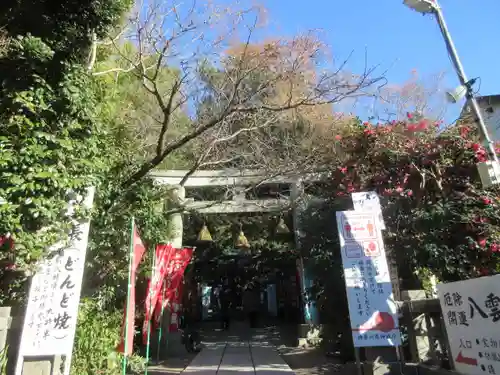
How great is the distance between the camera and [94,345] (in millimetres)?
5273

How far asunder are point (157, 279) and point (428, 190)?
630cm

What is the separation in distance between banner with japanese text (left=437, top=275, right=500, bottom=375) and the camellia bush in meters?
1.77

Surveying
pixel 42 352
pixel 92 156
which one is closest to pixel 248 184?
pixel 92 156

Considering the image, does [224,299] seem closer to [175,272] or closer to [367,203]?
[175,272]

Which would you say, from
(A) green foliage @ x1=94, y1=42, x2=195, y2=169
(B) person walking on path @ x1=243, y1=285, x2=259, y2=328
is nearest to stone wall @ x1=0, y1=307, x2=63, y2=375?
(A) green foliage @ x1=94, y1=42, x2=195, y2=169

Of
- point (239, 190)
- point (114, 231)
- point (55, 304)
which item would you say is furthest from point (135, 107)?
point (55, 304)

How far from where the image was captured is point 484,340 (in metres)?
4.07

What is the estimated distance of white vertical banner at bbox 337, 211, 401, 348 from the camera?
5492 millimetres

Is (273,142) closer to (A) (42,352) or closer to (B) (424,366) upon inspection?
(B) (424,366)

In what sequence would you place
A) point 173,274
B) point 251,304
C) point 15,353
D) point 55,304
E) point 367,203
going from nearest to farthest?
1. point 15,353
2. point 55,304
3. point 367,203
4. point 173,274
5. point 251,304

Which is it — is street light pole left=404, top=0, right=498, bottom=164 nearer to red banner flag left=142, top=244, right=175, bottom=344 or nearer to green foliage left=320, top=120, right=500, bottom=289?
green foliage left=320, top=120, right=500, bottom=289

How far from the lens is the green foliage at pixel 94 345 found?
5.06 metres

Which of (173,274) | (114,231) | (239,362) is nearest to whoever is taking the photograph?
(114,231)

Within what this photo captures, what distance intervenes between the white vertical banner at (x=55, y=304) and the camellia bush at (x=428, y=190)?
5.44m
